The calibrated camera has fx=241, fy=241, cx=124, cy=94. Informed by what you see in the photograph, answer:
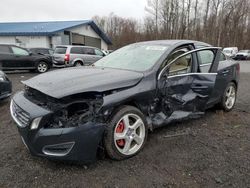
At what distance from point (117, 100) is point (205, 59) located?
2312 millimetres

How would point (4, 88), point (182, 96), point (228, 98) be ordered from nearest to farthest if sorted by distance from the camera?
1. point (182, 96)
2. point (228, 98)
3. point (4, 88)

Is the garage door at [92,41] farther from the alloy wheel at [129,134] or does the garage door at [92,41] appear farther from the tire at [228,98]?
the alloy wheel at [129,134]

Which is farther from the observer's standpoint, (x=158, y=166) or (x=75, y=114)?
(x=158, y=166)

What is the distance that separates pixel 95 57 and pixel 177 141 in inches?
514

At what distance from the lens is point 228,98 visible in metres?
5.29

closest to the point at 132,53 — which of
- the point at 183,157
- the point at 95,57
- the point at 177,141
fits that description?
the point at 177,141

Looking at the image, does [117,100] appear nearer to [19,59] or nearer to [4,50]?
[19,59]

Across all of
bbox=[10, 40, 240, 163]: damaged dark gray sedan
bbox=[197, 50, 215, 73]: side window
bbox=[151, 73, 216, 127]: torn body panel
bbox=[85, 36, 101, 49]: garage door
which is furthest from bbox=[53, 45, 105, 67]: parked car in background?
bbox=[85, 36, 101, 49]: garage door

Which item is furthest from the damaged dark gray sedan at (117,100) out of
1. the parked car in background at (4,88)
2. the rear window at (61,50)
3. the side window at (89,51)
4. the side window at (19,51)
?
the side window at (89,51)

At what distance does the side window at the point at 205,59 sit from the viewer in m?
4.35

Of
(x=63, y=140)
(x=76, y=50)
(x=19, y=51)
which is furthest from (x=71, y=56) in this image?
(x=63, y=140)

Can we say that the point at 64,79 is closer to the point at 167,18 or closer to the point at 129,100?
the point at 129,100

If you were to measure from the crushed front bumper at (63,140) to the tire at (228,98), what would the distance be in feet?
10.7

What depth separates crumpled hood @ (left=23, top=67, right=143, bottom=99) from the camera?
285 cm
